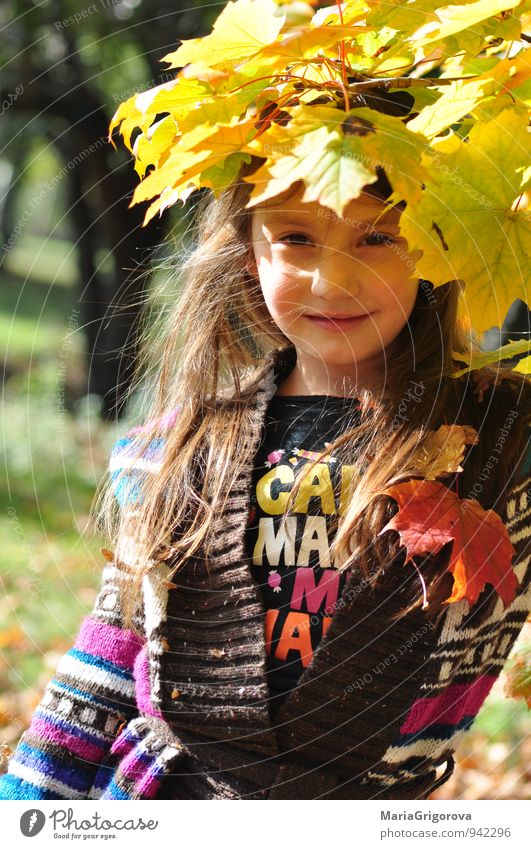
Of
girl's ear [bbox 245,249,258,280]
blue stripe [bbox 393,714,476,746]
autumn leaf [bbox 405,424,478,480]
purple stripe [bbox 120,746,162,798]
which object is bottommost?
blue stripe [bbox 393,714,476,746]

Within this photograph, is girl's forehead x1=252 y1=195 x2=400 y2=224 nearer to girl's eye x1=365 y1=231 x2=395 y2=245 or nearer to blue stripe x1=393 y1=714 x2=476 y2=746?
girl's eye x1=365 y1=231 x2=395 y2=245

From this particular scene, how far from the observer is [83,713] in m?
1.17

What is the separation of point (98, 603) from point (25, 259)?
1381 cm

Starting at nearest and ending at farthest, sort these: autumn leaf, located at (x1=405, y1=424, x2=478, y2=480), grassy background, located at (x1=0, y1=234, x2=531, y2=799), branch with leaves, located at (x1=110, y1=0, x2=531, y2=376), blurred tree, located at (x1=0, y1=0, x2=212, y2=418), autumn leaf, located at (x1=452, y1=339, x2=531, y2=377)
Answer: branch with leaves, located at (x1=110, y1=0, x2=531, y2=376) < autumn leaf, located at (x1=452, y1=339, x2=531, y2=377) < autumn leaf, located at (x1=405, y1=424, x2=478, y2=480) < grassy background, located at (x1=0, y1=234, x2=531, y2=799) < blurred tree, located at (x1=0, y1=0, x2=212, y2=418)

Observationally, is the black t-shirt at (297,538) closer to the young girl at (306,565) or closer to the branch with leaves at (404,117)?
the young girl at (306,565)

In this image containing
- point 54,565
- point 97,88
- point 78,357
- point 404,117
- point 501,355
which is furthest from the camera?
point 78,357

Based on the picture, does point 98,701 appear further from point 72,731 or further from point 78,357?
point 78,357

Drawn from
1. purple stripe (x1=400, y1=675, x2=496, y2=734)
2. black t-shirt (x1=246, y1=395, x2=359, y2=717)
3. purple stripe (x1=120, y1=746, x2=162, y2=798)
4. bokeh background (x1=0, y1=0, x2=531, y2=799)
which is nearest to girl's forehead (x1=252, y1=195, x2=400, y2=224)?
black t-shirt (x1=246, y1=395, x2=359, y2=717)

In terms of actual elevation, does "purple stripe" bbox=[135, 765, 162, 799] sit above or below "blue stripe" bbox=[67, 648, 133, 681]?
below

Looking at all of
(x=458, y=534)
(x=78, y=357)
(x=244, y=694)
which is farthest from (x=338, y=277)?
(x=78, y=357)

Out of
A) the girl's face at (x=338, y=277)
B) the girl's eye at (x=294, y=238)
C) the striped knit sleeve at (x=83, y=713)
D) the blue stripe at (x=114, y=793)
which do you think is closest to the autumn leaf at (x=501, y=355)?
the girl's face at (x=338, y=277)

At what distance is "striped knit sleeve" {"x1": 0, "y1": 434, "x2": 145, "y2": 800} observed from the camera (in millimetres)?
1161

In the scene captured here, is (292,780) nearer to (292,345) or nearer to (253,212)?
(292,345)

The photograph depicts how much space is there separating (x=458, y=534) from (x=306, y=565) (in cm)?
18
